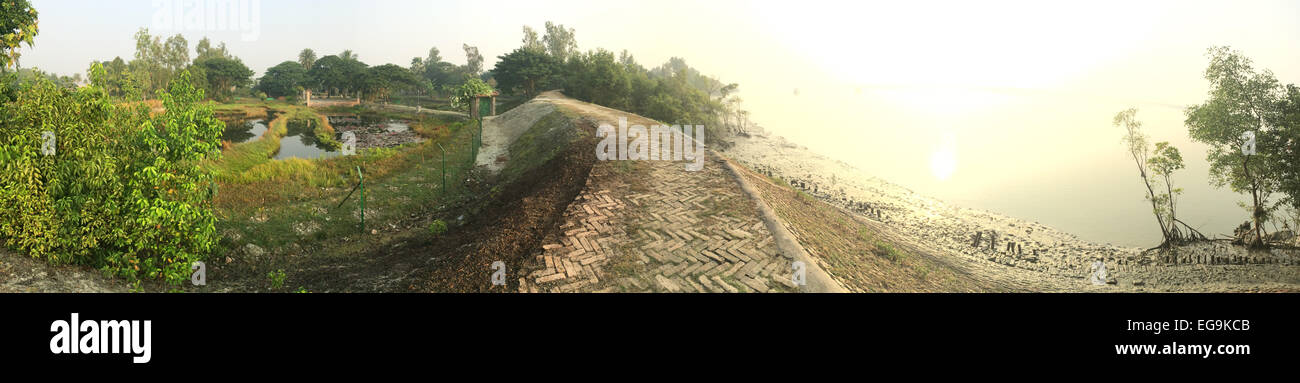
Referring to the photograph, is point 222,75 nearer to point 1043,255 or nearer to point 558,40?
point 558,40

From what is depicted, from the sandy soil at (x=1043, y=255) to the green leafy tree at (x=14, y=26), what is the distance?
2081 cm

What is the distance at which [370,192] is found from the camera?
15.6 metres

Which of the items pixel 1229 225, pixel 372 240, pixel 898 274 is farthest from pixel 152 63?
pixel 1229 225

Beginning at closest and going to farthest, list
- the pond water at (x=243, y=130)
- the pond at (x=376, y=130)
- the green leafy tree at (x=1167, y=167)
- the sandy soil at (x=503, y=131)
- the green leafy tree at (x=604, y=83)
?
1. the green leafy tree at (x=1167, y=167)
2. the sandy soil at (x=503, y=131)
3. the pond at (x=376, y=130)
4. the pond water at (x=243, y=130)
5. the green leafy tree at (x=604, y=83)

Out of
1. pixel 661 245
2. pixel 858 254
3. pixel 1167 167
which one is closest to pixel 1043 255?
pixel 1167 167

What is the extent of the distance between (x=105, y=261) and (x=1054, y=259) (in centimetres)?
2174

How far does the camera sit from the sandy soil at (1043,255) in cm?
1291

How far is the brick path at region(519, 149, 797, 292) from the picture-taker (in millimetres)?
7719

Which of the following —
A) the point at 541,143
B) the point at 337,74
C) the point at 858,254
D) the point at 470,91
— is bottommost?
the point at 858,254

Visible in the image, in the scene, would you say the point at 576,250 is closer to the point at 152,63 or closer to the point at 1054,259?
the point at 1054,259

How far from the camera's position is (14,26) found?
40.4 ft

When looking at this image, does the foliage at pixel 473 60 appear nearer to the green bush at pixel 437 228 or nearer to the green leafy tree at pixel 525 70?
the green leafy tree at pixel 525 70

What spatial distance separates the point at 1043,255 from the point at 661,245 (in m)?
13.9

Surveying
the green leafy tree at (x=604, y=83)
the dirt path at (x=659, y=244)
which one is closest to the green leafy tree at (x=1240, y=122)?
the dirt path at (x=659, y=244)
